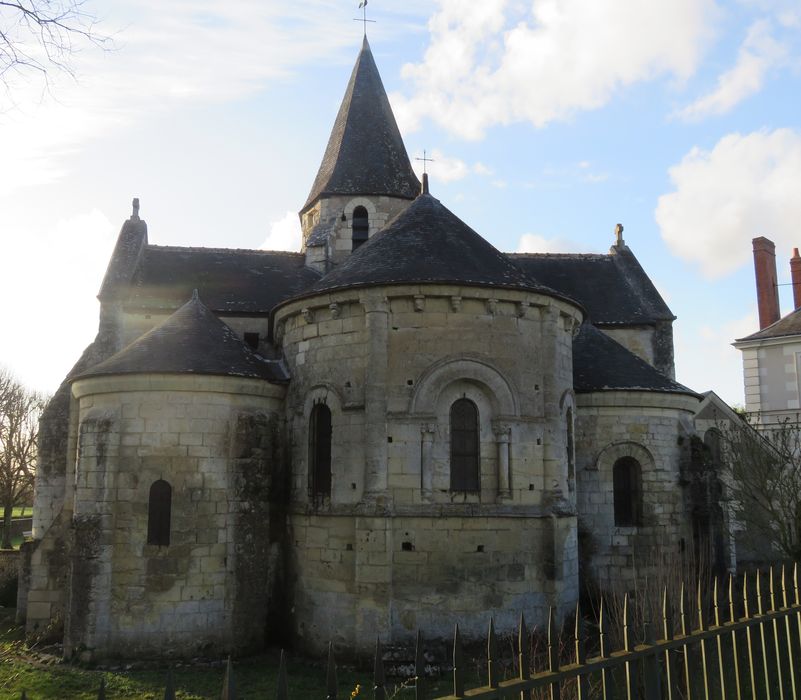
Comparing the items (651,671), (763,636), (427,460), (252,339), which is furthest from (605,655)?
(252,339)

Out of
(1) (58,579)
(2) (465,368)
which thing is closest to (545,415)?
(2) (465,368)

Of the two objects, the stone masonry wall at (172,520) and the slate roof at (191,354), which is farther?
the slate roof at (191,354)

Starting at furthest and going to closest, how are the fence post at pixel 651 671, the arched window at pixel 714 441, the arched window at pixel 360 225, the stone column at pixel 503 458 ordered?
the arched window at pixel 360 225
the arched window at pixel 714 441
the stone column at pixel 503 458
the fence post at pixel 651 671

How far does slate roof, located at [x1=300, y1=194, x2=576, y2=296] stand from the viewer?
13391 mm

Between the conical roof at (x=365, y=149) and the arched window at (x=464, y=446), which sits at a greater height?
the conical roof at (x=365, y=149)

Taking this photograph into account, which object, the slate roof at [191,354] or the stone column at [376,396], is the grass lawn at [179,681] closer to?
the stone column at [376,396]

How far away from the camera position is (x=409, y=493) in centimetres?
1273

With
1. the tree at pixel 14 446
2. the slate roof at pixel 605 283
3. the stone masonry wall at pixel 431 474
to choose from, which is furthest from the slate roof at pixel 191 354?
the tree at pixel 14 446

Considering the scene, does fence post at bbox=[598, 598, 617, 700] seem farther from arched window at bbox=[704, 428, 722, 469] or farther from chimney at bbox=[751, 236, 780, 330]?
chimney at bbox=[751, 236, 780, 330]

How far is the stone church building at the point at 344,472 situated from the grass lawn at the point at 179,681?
543 mm

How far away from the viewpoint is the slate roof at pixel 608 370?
16734 mm

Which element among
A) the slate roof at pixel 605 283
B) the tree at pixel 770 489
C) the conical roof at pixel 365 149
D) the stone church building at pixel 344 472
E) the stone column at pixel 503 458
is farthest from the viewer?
the conical roof at pixel 365 149

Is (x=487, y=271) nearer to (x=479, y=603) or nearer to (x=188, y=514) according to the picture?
(x=479, y=603)

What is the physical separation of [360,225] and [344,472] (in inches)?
468
